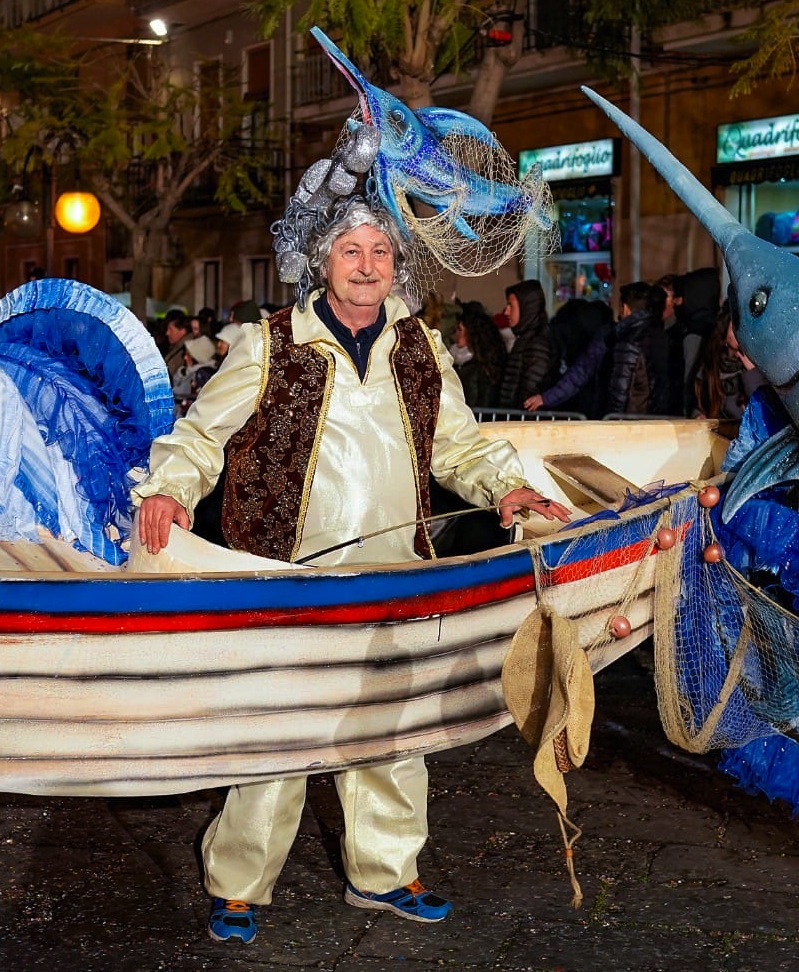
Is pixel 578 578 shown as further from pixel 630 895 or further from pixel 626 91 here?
pixel 626 91

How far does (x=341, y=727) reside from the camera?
3.51 m

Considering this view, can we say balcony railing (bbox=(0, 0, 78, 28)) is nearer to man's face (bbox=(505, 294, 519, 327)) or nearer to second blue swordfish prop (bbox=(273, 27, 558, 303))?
man's face (bbox=(505, 294, 519, 327))

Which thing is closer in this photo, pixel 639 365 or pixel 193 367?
pixel 639 365

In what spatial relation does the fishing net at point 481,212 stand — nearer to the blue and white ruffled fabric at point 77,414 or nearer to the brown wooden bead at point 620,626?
the blue and white ruffled fabric at point 77,414

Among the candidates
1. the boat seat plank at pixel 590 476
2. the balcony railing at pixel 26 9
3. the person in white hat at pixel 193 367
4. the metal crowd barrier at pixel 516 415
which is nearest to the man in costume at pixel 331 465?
the boat seat plank at pixel 590 476

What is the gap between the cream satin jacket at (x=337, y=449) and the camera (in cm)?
394

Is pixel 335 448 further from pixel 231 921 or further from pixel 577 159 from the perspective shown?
pixel 577 159

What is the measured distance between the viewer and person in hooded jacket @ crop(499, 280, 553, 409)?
9766mm

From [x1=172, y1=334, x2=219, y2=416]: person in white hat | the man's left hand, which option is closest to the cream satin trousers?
the man's left hand

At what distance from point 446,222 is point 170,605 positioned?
1.64 m

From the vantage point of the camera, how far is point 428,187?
14.0 feet

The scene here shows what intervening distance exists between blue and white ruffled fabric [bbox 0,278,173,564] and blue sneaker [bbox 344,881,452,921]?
1.50m

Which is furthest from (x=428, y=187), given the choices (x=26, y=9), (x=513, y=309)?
(x=26, y=9)

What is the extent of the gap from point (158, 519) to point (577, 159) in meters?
16.0
